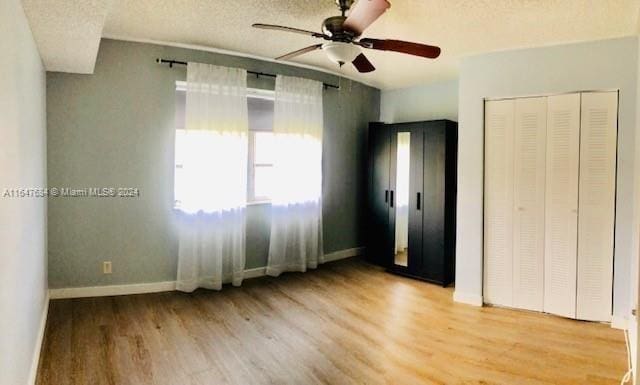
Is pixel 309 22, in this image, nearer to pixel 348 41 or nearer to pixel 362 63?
pixel 362 63

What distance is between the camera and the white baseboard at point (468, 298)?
3899mm

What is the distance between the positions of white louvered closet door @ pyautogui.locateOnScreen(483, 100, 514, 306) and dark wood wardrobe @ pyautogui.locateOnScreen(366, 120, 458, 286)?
65 centimetres

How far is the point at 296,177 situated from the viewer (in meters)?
4.77

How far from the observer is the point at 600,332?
327 centimetres

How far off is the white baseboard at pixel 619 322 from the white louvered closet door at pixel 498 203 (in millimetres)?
779

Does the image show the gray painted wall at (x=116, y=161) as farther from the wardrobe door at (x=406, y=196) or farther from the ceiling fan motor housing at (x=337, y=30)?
the wardrobe door at (x=406, y=196)

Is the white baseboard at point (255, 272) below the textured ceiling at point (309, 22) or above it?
below

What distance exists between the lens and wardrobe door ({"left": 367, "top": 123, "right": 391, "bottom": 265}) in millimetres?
5082

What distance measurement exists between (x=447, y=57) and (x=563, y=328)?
2.70 meters

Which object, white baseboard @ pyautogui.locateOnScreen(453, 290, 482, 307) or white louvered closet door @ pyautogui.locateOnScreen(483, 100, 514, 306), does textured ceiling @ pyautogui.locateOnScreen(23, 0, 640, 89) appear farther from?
white baseboard @ pyautogui.locateOnScreen(453, 290, 482, 307)

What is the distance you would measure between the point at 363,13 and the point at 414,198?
9.40 ft

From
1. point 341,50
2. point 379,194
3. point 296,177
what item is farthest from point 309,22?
point 379,194

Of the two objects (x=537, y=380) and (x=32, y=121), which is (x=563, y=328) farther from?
(x=32, y=121)

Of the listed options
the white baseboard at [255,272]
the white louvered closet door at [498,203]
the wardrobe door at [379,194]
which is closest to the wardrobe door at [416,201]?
the wardrobe door at [379,194]
